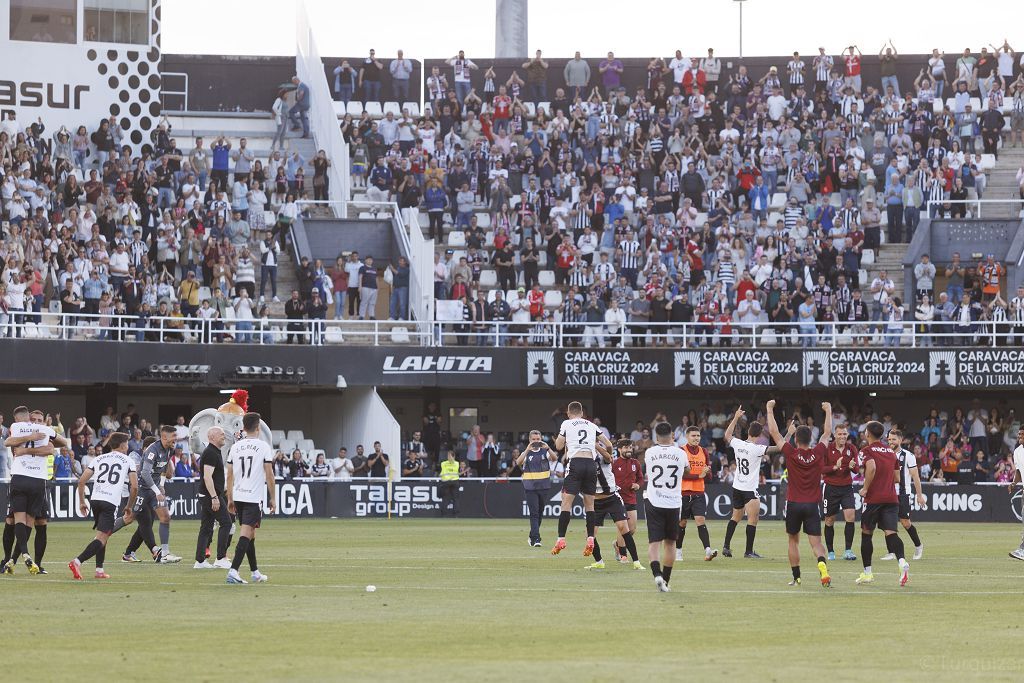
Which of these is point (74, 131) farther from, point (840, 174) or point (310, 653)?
point (310, 653)

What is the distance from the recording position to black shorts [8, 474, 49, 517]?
20.1 metres

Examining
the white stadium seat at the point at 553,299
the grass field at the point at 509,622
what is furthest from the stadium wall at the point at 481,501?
the grass field at the point at 509,622

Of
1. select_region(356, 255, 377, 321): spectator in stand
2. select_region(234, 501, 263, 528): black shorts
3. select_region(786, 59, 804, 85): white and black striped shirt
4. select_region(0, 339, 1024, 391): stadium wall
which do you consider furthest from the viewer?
select_region(786, 59, 804, 85): white and black striped shirt

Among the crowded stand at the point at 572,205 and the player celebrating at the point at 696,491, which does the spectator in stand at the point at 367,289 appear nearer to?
the crowded stand at the point at 572,205

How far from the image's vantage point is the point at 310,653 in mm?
12516

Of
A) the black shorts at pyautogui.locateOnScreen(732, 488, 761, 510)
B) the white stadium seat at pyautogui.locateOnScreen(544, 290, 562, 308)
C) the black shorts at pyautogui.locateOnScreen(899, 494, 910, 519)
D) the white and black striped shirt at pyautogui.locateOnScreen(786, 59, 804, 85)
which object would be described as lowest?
the black shorts at pyautogui.locateOnScreen(899, 494, 910, 519)

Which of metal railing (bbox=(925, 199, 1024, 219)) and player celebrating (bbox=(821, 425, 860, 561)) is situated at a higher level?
metal railing (bbox=(925, 199, 1024, 219))

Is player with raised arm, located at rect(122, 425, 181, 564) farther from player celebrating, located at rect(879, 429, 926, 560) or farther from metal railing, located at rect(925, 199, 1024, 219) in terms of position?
metal railing, located at rect(925, 199, 1024, 219)

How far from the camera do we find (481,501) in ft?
126

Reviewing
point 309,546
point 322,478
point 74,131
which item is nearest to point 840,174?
point 322,478

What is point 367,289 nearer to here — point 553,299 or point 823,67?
point 553,299

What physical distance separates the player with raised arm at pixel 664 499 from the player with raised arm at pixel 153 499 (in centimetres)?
728

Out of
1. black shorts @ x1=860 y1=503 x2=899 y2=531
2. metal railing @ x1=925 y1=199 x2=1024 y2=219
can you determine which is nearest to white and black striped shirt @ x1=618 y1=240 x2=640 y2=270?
metal railing @ x1=925 y1=199 x2=1024 y2=219

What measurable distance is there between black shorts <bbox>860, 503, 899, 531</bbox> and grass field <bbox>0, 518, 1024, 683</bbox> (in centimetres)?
69
